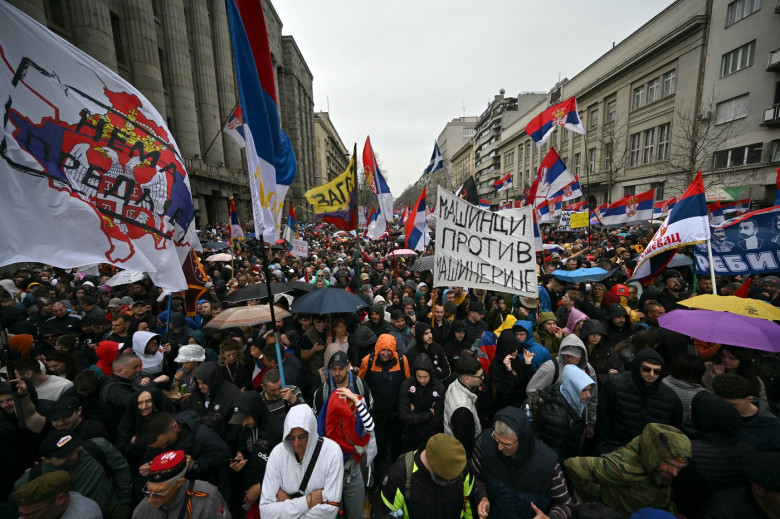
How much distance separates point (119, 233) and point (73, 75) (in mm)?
1234

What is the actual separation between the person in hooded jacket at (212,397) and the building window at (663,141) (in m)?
33.7

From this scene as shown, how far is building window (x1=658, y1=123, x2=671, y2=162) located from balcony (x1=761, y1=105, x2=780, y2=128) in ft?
22.0

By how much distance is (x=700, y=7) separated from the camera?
928 inches

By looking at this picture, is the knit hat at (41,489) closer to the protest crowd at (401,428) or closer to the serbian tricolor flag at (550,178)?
the protest crowd at (401,428)

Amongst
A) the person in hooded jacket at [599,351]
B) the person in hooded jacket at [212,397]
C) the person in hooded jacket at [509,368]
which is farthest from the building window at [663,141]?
the person in hooded jacket at [212,397]

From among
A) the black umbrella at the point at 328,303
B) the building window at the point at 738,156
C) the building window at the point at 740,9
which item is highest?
the building window at the point at 740,9

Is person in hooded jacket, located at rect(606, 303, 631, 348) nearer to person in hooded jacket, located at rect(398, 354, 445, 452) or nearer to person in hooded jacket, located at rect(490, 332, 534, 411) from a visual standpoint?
person in hooded jacket, located at rect(490, 332, 534, 411)

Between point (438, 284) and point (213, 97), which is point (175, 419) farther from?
point (213, 97)

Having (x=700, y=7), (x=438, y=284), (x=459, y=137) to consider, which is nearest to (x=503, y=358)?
(x=438, y=284)

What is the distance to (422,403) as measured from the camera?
Result: 11.2 ft

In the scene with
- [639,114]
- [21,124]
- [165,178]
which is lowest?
[165,178]

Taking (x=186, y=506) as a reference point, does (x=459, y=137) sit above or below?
above

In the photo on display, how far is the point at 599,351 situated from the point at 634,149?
34642 millimetres

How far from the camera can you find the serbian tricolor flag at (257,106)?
106 inches
